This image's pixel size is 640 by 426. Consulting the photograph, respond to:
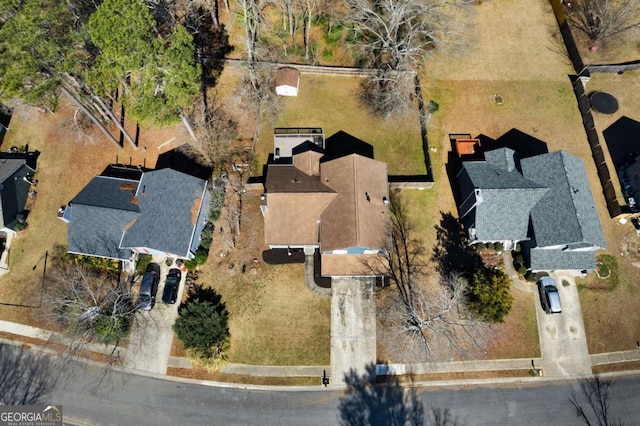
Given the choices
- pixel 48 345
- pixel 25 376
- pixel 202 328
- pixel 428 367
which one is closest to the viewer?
pixel 202 328

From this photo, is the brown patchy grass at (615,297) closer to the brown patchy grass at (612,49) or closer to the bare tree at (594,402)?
the bare tree at (594,402)

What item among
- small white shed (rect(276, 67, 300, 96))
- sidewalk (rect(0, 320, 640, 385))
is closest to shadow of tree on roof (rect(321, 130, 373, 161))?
small white shed (rect(276, 67, 300, 96))

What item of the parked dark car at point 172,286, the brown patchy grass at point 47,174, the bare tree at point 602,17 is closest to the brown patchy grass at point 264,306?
the parked dark car at point 172,286

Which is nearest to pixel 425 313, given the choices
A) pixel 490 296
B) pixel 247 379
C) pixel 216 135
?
pixel 490 296

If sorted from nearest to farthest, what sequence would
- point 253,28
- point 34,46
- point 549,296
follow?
point 34,46 < point 549,296 < point 253,28

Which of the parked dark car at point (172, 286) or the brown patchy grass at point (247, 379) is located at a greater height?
the parked dark car at point (172, 286)

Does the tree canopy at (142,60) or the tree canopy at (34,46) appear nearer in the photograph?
the tree canopy at (34,46)

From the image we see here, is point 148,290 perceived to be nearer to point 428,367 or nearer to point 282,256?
point 282,256

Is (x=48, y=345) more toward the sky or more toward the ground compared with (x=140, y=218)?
more toward the ground
